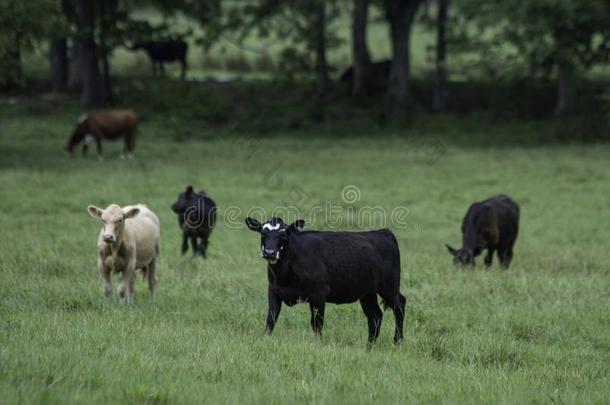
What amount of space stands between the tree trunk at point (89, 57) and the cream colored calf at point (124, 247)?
26.1 metres

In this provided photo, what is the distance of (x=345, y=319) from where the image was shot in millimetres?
12422

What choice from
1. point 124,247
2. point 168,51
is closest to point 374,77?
point 168,51

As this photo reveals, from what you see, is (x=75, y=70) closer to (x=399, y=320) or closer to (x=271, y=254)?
(x=399, y=320)

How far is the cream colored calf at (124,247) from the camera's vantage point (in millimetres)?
12266

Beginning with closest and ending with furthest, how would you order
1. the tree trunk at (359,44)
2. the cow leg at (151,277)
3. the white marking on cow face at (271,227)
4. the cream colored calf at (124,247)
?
1. the white marking on cow face at (271,227)
2. the cream colored calf at (124,247)
3. the cow leg at (151,277)
4. the tree trunk at (359,44)

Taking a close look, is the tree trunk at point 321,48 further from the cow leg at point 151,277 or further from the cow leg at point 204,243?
the cow leg at point 151,277

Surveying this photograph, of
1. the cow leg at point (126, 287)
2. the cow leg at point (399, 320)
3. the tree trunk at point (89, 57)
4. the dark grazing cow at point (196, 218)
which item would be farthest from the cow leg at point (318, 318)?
the tree trunk at point (89, 57)

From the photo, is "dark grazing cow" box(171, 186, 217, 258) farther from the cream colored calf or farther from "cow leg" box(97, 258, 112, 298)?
"cow leg" box(97, 258, 112, 298)

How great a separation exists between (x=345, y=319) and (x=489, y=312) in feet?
6.12

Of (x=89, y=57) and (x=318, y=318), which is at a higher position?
(x=89, y=57)

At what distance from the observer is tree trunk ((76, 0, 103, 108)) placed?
38719mm

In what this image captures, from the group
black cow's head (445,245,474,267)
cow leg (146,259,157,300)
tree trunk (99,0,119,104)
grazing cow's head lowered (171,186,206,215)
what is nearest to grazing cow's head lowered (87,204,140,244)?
cow leg (146,259,157,300)

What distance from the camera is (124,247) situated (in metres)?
12.5

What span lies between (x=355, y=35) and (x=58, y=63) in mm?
12888
